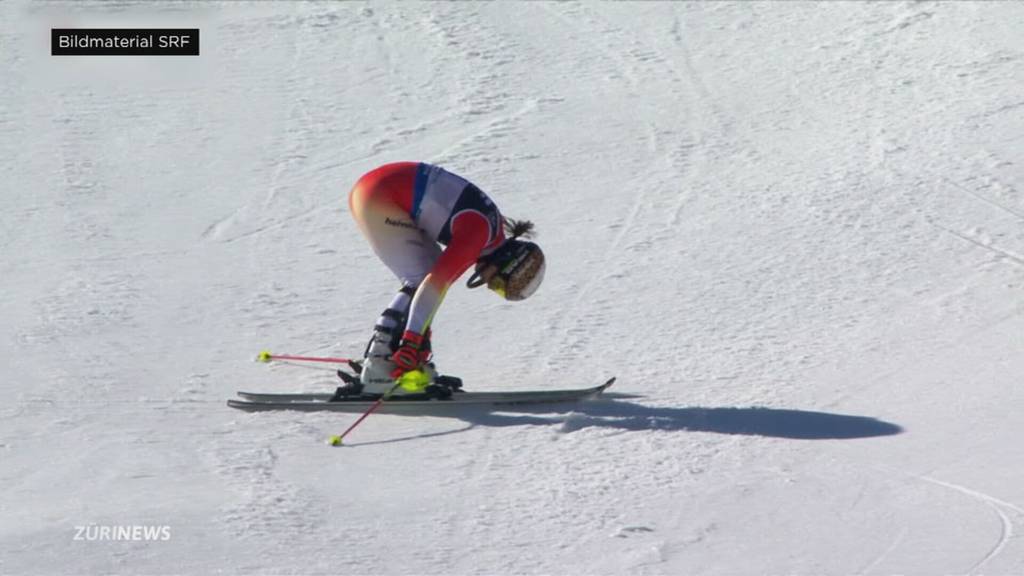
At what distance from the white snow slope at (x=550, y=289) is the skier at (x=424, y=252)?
303 millimetres

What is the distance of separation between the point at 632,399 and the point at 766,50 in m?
6.71

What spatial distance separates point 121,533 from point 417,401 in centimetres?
193

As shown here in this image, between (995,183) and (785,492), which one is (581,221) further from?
(785,492)

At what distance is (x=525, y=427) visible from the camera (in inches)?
303

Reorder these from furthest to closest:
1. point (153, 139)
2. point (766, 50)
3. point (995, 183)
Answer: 1. point (766, 50)
2. point (153, 139)
3. point (995, 183)

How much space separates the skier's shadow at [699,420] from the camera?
7.55 m

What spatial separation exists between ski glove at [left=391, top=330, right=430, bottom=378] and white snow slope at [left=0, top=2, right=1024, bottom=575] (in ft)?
0.91

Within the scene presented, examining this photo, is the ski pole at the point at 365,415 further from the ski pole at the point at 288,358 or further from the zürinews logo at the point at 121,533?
the zürinews logo at the point at 121,533

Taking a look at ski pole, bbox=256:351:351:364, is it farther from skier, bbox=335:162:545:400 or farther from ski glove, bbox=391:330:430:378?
ski glove, bbox=391:330:430:378

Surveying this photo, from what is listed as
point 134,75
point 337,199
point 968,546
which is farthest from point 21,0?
point 968,546

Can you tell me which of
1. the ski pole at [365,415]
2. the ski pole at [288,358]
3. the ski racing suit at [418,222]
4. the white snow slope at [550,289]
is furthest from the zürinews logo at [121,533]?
the ski pole at [288,358]

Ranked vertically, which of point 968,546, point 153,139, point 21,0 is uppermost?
point 21,0

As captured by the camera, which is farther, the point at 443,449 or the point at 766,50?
the point at 766,50

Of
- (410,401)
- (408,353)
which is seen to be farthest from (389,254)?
(410,401)
